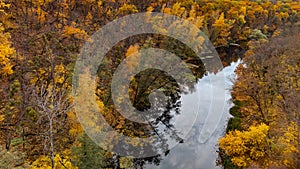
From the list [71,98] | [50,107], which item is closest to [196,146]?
[71,98]

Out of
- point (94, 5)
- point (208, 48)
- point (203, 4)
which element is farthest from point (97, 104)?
point (203, 4)

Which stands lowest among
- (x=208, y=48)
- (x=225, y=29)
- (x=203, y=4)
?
(x=208, y=48)

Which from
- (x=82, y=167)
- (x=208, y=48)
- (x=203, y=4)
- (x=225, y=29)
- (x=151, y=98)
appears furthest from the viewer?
(x=203, y=4)

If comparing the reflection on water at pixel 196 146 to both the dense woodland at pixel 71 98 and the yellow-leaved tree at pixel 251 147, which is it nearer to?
the dense woodland at pixel 71 98

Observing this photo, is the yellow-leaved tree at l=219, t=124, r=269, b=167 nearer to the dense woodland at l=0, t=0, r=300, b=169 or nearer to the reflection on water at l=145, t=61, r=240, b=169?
the dense woodland at l=0, t=0, r=300, b=169

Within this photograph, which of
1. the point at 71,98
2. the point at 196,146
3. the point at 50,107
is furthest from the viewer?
the point at 196,146

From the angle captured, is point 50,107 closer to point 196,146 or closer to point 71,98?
point 71,98

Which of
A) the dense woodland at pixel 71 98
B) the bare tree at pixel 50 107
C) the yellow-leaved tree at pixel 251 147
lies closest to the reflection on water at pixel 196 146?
the dense woodland at pixel 71 98

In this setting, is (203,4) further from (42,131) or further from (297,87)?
(42,131)

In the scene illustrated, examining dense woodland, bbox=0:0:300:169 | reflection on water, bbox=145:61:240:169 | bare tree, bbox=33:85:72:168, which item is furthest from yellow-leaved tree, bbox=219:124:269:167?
bare tree, bbox=33:85:72:168
